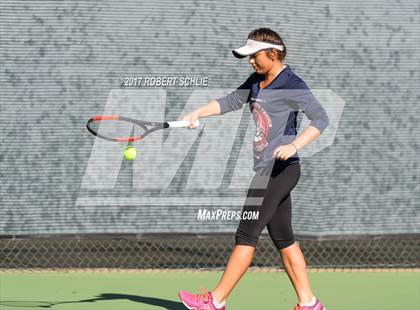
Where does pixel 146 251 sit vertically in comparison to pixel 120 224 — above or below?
below

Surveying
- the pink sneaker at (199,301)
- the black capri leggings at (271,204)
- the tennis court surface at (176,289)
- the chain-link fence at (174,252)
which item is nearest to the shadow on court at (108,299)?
the tennis court surface at (176,289)

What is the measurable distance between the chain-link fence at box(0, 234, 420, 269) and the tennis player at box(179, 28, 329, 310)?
106 inches

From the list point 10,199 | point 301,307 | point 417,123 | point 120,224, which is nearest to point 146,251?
point 120,224

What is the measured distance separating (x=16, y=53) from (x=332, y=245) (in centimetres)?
365

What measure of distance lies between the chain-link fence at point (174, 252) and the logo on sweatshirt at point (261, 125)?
2.77 meters

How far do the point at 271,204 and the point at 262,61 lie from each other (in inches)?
34.2

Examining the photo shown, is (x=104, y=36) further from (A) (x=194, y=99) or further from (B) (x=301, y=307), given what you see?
(B) (x=301, y=307)

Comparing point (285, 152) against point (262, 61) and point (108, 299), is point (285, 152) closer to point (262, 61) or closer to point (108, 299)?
point (262, 61)

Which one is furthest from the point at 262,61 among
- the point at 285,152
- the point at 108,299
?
the point at 108,299

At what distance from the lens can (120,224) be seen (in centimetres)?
892

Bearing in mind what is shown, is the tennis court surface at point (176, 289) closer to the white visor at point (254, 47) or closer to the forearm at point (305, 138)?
the forearm at point (305, 138)

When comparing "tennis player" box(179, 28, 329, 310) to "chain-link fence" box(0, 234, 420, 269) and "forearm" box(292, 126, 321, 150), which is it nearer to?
"forearm" box(292, 126, 321, 150)

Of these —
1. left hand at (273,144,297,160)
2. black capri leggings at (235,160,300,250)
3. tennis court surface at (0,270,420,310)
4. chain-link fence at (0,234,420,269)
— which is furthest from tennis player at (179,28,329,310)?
chain-link fence at (0,234,420,269)

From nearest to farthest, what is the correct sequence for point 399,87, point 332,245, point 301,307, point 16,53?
point 301,307, point 16,53, point 399,87, point 332,245
